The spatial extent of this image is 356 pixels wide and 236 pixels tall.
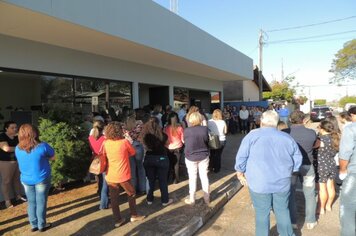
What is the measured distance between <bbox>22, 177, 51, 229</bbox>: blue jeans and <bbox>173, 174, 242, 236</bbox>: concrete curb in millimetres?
1984

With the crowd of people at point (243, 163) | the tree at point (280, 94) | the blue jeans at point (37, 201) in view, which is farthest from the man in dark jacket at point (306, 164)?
the tree at point (280, 94)

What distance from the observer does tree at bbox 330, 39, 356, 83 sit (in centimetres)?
4831

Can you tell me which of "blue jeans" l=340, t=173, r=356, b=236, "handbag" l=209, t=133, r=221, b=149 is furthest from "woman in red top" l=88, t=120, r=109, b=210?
"blue jeans" l=340, t=173, r=356, b=236

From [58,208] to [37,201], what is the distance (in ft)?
4.24

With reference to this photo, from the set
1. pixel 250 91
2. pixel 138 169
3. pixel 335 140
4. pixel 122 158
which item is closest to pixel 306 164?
pixel 335 140

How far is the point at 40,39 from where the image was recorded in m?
7.13

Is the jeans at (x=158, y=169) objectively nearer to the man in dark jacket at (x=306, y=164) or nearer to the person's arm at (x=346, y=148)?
the man in dark jacket at (x=306, y=164)

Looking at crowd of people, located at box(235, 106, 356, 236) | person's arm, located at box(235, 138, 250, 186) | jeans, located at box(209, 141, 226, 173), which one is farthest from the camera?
jeans, located at box(209, 141, 226, 173)

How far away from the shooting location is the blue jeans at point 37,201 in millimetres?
4441

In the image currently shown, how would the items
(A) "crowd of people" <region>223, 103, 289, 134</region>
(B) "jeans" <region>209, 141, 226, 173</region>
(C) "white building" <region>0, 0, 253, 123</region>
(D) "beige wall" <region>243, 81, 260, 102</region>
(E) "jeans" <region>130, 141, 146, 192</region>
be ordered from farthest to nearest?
(D) "beige wall" <region>243, 81, 260, 102</region>, (A) "crowd of people" <region>223, 103, 289, 134</region>, (B) "jeans" <region>209, 141, 226, 173</region>, (E) "jeans" <region>130, 141, 146, 192</region>, (C) "white building" <region>0, 0, 253, 123</region>

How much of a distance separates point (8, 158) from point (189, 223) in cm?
358

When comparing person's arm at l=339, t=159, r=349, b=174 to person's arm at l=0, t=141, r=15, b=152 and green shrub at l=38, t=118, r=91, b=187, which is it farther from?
person's arm at l=0, t=141, r=15, b=152

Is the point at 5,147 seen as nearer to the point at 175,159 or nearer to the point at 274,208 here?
the point at 175,159

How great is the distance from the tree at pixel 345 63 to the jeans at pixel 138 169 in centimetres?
5069
